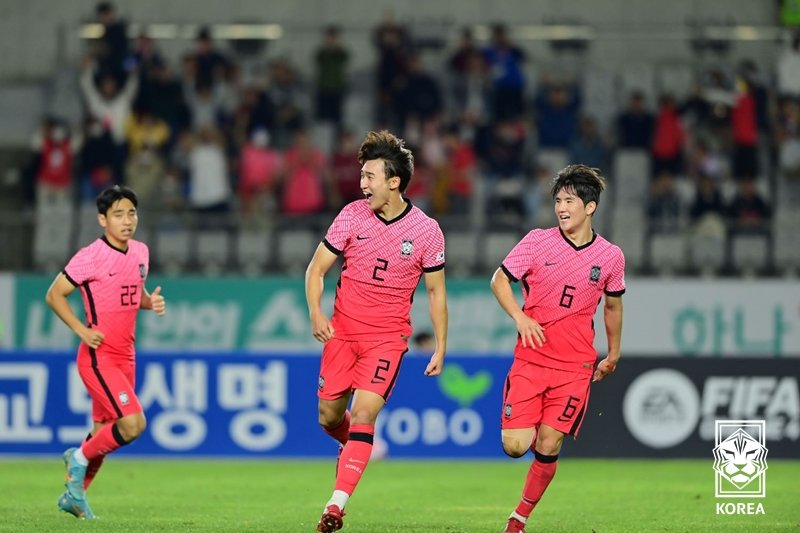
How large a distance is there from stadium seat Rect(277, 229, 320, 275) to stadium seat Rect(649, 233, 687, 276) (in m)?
4.51

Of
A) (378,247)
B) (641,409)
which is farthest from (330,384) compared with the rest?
(641,409)

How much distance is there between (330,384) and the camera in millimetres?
9750

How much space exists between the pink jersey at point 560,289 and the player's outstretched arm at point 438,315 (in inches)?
18.5

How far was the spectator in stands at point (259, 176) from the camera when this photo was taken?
21.5m

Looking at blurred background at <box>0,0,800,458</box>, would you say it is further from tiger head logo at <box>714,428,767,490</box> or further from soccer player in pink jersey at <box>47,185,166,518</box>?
soccer player in pink jersey at <box>47,185,166,518</box>

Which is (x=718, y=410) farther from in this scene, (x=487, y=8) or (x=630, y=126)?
(x=487, y=8)

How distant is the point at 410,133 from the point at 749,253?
504cm

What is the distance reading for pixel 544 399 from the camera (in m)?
9.51

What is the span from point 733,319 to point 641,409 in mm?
4382

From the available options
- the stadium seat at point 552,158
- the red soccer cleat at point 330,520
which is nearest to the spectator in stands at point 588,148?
the stadium seat at point 552,158

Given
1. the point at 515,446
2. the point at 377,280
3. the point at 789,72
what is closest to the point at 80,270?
the point at 377,280

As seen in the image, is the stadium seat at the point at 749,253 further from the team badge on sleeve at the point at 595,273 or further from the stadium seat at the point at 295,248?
the team badge on sleeve at the point at 595,273

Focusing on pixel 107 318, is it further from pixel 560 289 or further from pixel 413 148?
pixel 413 148

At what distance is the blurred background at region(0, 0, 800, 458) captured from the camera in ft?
67.3
